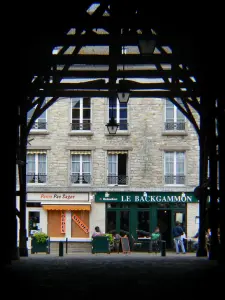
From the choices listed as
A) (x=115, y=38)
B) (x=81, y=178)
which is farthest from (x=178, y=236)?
(x=115, y=38)

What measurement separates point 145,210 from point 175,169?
2.54 metres

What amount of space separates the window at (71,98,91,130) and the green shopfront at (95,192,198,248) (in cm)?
353

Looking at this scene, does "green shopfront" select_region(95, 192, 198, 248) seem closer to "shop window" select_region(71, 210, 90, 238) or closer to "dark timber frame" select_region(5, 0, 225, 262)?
"shop window" select_region(71, 210, 90, 238)

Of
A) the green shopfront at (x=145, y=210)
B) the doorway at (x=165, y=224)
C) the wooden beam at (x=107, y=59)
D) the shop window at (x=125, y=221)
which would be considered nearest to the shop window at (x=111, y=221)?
the green shopfront at (x=145, y=210)

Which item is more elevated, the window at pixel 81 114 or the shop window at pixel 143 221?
the window at pixel 81 114

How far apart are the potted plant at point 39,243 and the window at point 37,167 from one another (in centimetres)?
772

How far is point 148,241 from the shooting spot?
3103 cm

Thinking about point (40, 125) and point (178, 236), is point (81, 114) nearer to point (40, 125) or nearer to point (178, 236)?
point (40, 125)

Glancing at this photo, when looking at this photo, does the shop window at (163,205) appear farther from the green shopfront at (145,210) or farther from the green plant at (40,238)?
the green plant at (40,238)

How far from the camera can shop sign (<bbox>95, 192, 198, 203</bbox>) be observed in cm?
3275

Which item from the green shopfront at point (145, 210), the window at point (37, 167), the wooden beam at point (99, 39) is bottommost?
the green shopfront at point (145, 210)

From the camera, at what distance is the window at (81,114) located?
33.4m

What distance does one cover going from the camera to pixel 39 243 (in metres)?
25.8

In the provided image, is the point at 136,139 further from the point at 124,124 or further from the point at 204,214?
the point at 204,214
